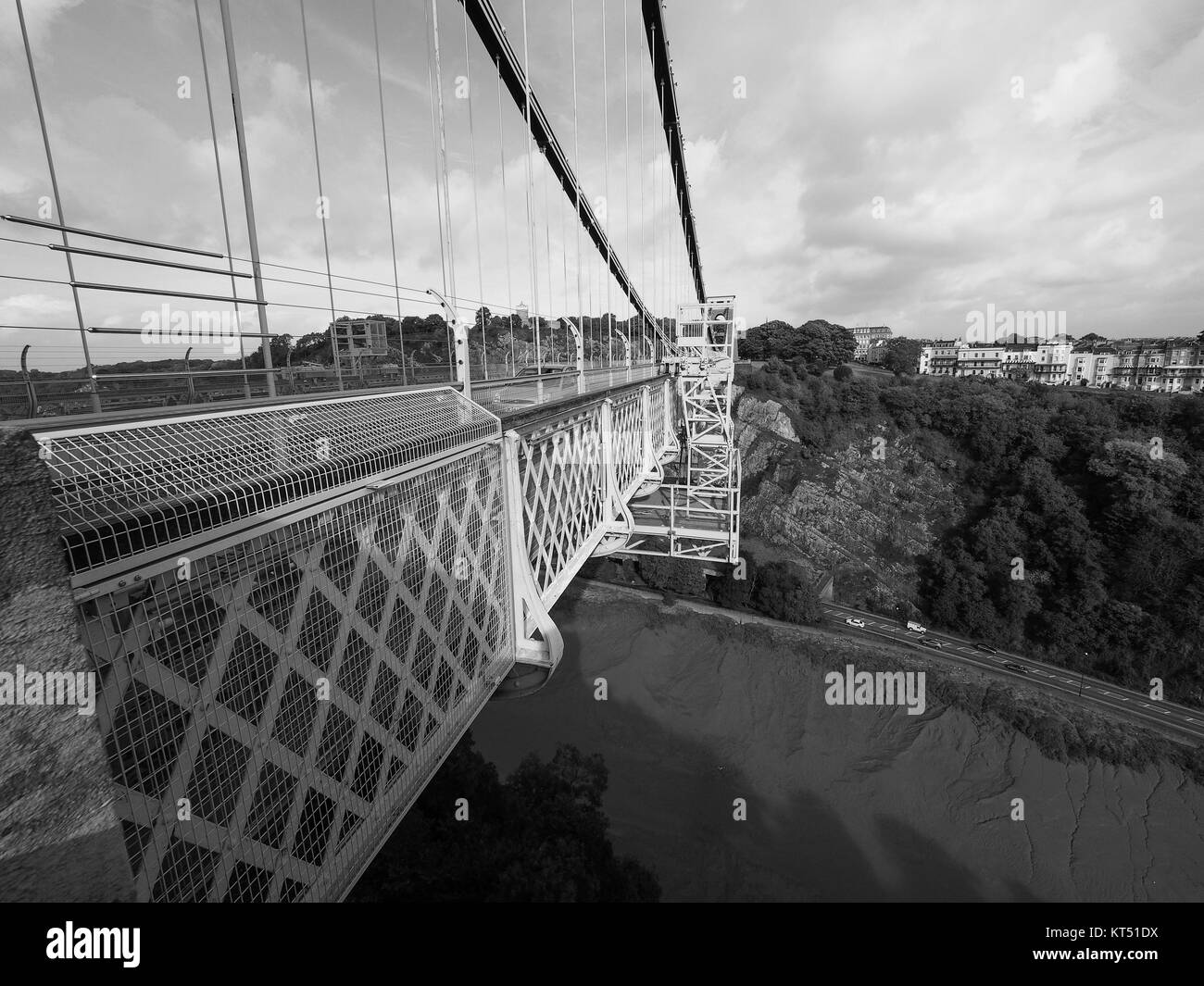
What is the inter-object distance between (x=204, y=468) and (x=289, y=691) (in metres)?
1.12

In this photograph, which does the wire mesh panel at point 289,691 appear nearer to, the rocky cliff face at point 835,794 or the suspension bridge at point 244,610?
the suspension bridge at point 244,610

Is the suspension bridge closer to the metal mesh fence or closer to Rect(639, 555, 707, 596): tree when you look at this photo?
the metal mesh fence

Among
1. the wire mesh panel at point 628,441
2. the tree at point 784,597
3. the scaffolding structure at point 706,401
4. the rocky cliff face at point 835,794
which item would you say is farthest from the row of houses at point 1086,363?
the wire mesh panel at point 628,441

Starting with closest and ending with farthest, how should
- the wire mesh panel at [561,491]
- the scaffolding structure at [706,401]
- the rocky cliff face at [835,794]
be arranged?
1. the wire mesh panel at [561,491]
2. the rocky cliff face at [835,794]
3. the scaffolding structure at [706,401]

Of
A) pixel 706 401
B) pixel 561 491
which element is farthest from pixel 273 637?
pixel 706 401

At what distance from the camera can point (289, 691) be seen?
2.51 m

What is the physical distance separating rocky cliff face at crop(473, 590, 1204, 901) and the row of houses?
4505cm

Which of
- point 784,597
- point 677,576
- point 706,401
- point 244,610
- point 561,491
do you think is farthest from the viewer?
point 677,576

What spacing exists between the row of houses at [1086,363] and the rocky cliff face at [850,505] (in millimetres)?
26743

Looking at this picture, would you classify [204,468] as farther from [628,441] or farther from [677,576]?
[677,576]

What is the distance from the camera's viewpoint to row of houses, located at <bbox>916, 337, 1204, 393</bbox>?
2062 inches

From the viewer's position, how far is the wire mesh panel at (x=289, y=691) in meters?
1.85

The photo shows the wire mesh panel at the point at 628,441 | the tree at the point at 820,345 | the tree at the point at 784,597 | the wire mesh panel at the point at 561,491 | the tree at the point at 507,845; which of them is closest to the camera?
the wire mesh panel at the point at 561,491
